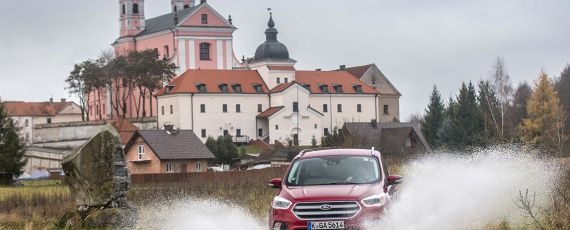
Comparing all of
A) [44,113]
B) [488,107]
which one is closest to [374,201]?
[488,107]

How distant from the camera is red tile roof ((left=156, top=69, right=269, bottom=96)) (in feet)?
463

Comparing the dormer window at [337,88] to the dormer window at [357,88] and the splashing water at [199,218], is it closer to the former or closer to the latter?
the dormer window at [357,88]

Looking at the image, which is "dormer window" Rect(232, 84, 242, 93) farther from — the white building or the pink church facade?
the pink church facade

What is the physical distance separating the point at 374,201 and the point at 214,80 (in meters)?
124

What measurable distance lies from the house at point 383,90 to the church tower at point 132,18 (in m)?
31.5

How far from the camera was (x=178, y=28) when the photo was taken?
151 metres

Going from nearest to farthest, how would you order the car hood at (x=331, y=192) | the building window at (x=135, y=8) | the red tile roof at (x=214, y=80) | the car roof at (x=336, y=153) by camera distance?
the car hood at (x=331, y=192) → the car roof at (x=336, y=153) → the red tile roof at (x=214, y=80) → the building window at (x=135, y=8)

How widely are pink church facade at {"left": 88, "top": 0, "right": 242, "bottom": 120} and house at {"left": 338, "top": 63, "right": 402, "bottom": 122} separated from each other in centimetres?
1860

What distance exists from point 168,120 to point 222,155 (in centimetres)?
2290

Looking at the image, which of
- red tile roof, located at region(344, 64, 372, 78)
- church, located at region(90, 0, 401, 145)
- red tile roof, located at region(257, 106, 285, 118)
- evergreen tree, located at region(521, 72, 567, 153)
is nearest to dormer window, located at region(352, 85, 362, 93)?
church, located at region(90, 0, 401, 145)

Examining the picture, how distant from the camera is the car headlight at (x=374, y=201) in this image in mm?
20234

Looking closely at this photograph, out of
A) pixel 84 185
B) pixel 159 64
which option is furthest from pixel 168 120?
pixel 84 185

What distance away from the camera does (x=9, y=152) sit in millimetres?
87750

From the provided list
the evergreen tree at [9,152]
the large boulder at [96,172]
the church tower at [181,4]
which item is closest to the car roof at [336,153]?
the large boulder at [96,172]
